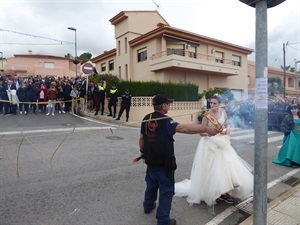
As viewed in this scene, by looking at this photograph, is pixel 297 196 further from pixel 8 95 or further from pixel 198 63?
pixel 198 63

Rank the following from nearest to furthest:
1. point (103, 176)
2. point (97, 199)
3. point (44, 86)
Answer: point (97, 199) → point (103, 176) → point (44, 86)

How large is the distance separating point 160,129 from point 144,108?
43.3 ft

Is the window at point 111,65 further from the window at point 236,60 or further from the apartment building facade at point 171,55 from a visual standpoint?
the window at point 236,60

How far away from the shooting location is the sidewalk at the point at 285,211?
11.4 ft

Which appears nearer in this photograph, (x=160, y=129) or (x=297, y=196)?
(x=160, y=129)

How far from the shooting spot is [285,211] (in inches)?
150

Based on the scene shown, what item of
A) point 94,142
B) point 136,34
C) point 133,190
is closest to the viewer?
point 133,190

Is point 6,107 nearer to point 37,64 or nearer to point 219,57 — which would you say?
point 219,57

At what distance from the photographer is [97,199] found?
4270 mm

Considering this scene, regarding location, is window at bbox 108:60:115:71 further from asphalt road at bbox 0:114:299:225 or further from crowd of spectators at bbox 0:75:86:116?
asphalt road at bbox 0:114:299:225

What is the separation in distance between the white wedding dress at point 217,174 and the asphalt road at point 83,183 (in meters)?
0.26

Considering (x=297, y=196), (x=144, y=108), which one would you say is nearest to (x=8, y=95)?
(x=144, y=108)

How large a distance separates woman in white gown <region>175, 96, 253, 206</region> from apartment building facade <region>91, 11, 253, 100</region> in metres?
18.0

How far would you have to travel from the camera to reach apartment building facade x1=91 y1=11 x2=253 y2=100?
76.2 feet
